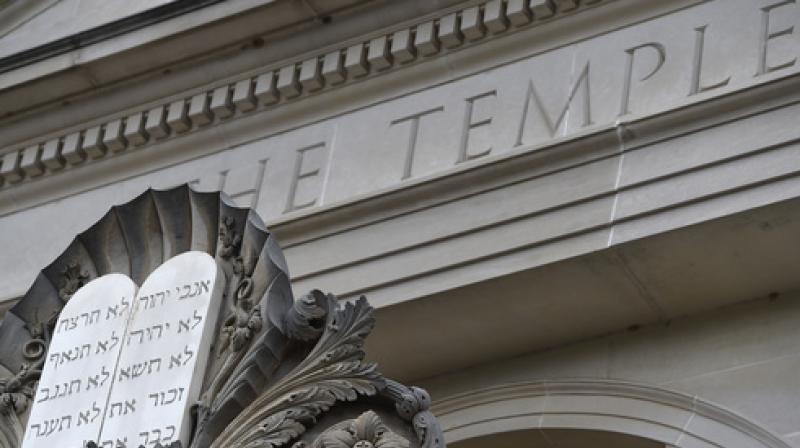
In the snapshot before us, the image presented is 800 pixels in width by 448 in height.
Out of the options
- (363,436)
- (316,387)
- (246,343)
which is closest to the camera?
(363,436)

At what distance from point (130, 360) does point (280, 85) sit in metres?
4.60

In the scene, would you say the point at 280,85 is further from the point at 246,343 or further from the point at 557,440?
the point at 246,343

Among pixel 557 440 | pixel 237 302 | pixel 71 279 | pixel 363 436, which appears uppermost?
pixel 557 440

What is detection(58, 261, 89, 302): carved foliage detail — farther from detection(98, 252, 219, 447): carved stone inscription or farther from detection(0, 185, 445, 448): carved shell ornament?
detection(98, 252, 219, 447): carved stone inscription

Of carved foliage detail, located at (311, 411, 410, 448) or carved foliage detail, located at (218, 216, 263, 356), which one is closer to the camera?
carved foliage detail, located at (311, 411, 410, 448)

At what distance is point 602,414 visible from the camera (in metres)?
10.1

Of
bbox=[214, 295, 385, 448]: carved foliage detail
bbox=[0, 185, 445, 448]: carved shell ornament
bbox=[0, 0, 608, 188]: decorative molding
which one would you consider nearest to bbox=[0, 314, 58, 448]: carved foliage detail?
bbox=[0, 185, 445, 448]: carved shell ornament

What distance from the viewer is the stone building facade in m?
9.96

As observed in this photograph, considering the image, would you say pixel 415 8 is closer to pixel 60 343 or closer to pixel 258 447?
pixel 60 343

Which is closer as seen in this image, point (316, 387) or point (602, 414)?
point (316, 387)

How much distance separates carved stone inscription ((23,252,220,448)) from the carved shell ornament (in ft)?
0.23

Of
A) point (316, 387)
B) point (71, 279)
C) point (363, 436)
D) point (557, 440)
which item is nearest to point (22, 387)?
point (71, 279)

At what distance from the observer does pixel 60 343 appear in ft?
25.9

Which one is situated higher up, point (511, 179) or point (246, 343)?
point (511, 179)
